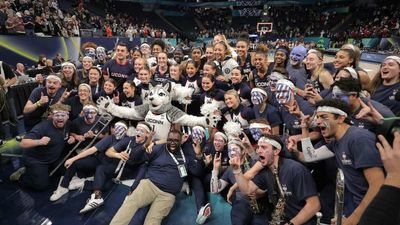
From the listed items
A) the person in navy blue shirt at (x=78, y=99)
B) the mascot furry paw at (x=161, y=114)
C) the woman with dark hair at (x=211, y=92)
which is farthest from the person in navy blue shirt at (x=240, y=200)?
the person in navy blue shirt at (x=78, y=99)

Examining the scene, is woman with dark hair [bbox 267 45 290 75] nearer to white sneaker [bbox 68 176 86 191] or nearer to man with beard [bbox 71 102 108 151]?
man with beard [bbox 71 102 108 151]

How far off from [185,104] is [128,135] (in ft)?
4.69

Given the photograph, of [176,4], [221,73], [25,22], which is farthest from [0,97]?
[176,4]

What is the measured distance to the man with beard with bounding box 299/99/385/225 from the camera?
244cm

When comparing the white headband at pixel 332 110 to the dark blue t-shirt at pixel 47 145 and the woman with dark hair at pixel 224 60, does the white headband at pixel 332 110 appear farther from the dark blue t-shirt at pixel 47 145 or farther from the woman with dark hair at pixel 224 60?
the dark blue t-shirt at pixel 47 145

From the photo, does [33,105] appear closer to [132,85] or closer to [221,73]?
[132,85]

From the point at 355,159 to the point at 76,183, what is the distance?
452 centimetres

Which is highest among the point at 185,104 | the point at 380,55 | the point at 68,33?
the point at 68,33

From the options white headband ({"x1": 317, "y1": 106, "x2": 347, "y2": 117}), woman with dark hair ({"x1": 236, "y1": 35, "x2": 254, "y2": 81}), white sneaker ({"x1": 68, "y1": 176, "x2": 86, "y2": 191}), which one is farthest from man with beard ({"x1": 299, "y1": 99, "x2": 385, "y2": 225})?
white sneaker ({"x1": 68, "y1": 176, "x2": 86, "y2": 191})

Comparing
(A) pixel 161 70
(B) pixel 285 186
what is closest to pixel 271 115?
(B) pixel 285 186

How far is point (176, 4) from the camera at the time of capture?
4003cm

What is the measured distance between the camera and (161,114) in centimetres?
533

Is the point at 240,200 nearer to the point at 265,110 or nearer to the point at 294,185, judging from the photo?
the point at 294,185

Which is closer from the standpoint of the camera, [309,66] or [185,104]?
[309,66]
